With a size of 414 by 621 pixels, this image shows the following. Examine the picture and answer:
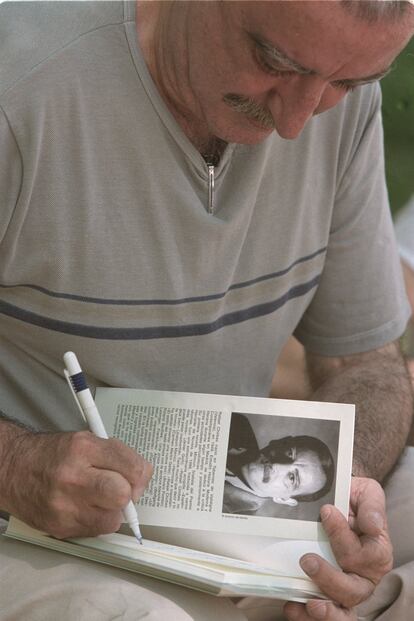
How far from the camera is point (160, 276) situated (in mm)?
1779

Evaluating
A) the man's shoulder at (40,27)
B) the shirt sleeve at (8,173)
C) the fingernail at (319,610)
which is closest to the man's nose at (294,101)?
the man's shoulder at (40,27)

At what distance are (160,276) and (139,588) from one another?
53 cm

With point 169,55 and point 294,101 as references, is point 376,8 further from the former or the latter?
point 169,55

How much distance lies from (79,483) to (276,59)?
686 mm

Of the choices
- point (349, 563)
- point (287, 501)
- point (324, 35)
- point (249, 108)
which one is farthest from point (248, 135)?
point (349, 563)

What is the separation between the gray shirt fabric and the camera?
64.3 inches

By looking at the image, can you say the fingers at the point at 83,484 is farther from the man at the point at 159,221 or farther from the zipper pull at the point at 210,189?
the zipper pull at the point at 210,189

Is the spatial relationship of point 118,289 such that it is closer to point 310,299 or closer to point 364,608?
point 310,299

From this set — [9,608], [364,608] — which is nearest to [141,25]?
[9,608]

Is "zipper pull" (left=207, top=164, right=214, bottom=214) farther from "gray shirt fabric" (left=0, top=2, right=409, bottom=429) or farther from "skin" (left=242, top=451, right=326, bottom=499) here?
"skin" (left=242, top=451, right=326, bottom=499)

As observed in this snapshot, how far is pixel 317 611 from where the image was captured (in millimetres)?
1586

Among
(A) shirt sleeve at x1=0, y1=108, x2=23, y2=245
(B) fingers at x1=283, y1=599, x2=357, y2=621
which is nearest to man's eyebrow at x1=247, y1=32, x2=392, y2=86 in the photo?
(A) shirt sleeve at x1=0, y1=108, x2=23, y2=245

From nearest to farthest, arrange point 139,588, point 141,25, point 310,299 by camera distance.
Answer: point 139,588
point 141,25
point 310,299

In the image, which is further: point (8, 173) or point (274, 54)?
point (8, 173)
